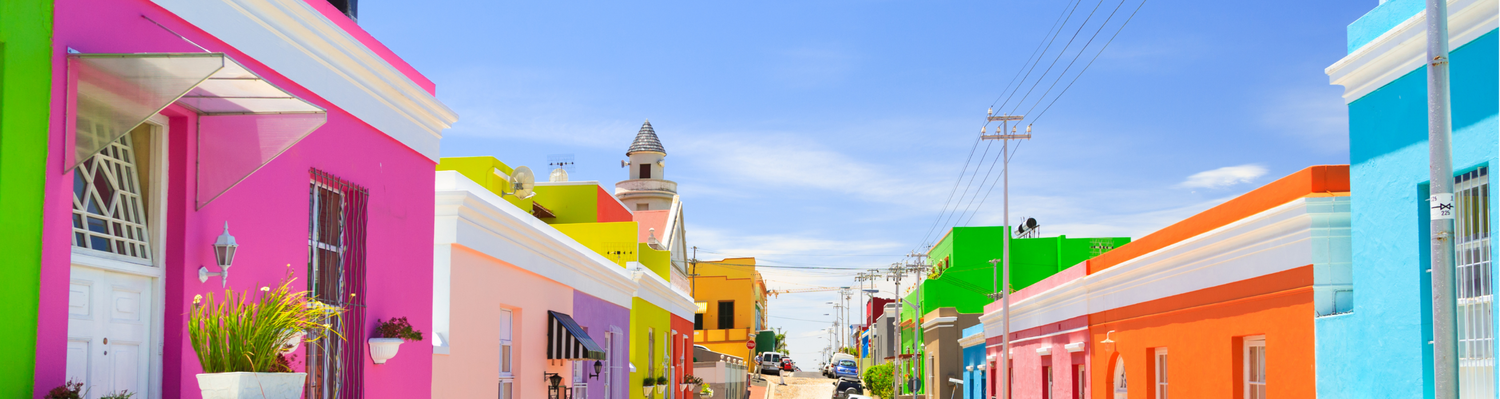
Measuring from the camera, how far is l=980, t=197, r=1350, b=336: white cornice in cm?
973

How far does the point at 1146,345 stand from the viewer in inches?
556

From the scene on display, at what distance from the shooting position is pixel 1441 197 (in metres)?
5.57

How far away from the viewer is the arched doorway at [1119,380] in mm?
15500

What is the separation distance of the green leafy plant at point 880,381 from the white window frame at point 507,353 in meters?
43.0

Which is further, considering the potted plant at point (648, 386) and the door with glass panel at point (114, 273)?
the potted plant at point (648, 386)

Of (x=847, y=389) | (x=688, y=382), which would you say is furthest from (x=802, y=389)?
(x=688, y=382)

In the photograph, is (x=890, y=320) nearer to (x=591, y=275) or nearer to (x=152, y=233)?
(x=591, y=275)

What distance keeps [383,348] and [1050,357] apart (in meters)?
14.6

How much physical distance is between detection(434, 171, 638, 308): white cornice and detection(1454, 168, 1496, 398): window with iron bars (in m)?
7.63

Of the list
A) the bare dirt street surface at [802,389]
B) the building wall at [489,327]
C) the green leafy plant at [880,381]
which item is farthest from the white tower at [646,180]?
the building wall at [489,327]

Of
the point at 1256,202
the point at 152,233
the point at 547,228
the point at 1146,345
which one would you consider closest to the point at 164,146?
the point at 152,233

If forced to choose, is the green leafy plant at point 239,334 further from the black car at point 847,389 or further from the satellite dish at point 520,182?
the black car at point 847,389

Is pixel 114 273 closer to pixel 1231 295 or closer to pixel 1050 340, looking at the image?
pixel 1231 295

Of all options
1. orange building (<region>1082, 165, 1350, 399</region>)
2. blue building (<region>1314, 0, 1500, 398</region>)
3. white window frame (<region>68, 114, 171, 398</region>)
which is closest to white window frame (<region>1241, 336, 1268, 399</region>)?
orange building (<region>1082, 165, 1350, 399</region>)
